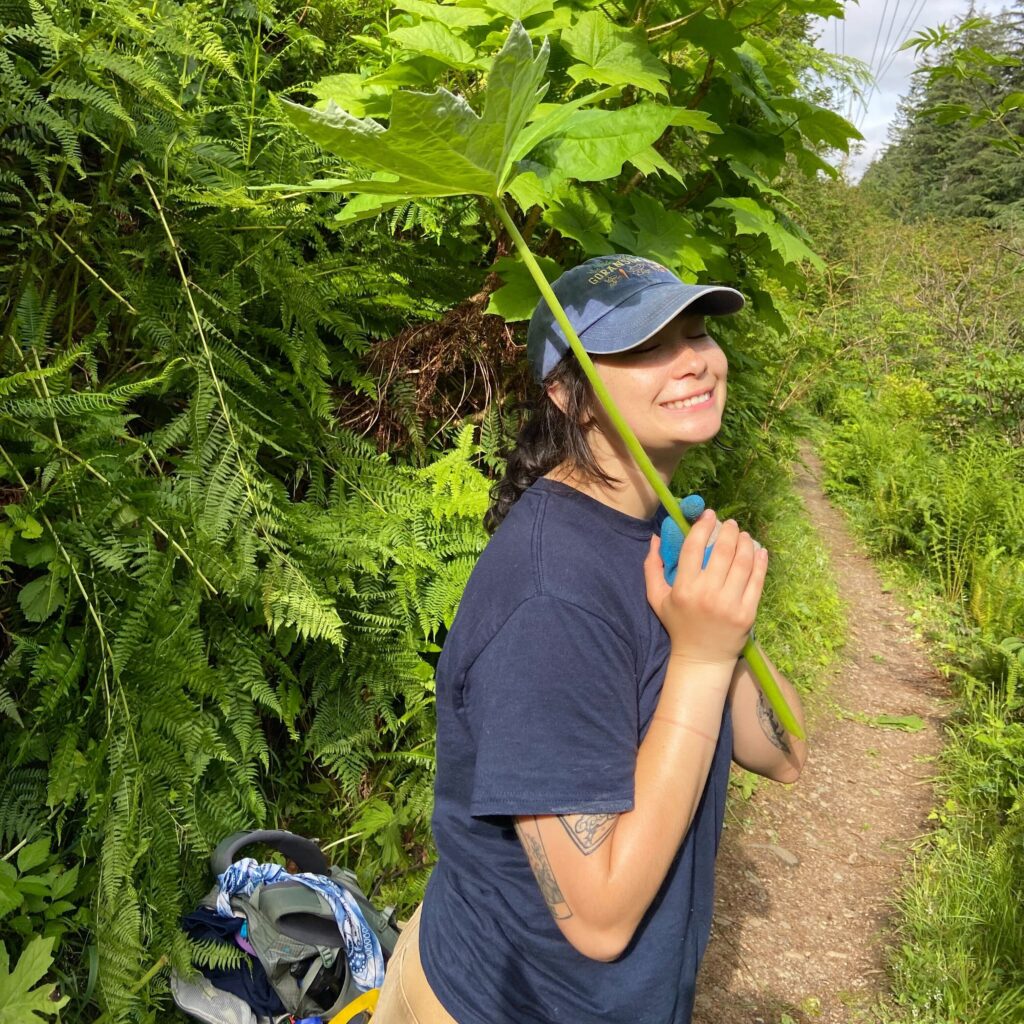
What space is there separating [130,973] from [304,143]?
2397 millimetres

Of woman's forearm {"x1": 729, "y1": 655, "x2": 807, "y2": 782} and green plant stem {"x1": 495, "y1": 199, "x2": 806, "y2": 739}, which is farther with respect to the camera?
woman's forearm {"x1": 729, "y1": 655, "x2": 807, "y2": 782}

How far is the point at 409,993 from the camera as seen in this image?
142 centimetres

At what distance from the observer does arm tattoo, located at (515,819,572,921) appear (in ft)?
3.50

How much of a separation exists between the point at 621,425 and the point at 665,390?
1.18 feet

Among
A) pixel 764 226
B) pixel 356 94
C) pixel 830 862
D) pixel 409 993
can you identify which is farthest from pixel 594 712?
pixel 830 862

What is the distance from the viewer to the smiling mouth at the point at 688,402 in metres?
1.30

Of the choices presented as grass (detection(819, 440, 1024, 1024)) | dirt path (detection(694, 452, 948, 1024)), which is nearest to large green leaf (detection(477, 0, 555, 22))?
dirt path (detection(694, 452, 948, 1024))

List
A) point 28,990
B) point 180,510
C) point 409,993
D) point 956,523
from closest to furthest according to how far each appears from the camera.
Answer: point 409,993
point 28,990
point 180,510
point 956,523

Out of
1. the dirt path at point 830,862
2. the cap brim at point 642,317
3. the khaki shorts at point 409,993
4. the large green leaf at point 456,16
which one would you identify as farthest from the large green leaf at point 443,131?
the dirt path at point 830,862

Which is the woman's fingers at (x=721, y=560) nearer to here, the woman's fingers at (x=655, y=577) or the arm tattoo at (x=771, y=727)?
the woman's fingers at (x=655, y=577)

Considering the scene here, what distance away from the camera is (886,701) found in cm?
509

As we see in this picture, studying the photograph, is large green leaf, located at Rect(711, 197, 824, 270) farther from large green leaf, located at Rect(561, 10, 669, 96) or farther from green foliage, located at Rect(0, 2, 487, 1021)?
green foliage, located at Rect(0, 2, 487, 1021)

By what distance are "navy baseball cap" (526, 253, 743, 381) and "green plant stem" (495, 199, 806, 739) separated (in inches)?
9.1

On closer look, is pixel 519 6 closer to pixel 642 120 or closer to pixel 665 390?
pixel 642 120
